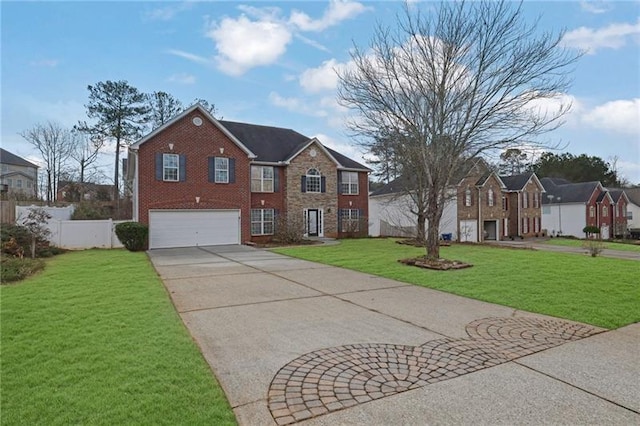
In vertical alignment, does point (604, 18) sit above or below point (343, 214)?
above

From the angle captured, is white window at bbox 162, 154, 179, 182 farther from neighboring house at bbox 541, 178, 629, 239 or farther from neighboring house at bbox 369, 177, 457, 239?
neighboring house at bbox 541, 178, 629, 239

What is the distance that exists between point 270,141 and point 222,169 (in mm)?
5175

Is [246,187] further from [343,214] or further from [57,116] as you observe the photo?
[57,116]

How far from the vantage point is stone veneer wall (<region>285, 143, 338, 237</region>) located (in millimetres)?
23062

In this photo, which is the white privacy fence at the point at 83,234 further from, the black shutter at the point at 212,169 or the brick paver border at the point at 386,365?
the brick paver border at the point at 386,365

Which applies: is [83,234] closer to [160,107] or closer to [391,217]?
[160,107]

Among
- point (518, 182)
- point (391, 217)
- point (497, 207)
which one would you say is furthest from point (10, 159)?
point (518, 182)

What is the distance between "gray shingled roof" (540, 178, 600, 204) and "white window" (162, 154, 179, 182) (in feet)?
139

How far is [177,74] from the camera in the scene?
61.3 ft

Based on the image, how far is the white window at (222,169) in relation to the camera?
20.3 meters

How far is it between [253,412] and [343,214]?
22.7 m

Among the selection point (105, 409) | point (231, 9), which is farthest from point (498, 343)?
point (231, 9)

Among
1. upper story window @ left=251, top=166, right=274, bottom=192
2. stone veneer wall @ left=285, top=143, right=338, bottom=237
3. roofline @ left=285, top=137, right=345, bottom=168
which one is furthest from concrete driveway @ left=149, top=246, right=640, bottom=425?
roofline @ left=285, top=137, right=345, bottom=168

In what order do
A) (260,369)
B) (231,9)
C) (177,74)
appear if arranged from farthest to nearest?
(177,74) < (231,9) < (260,369)
